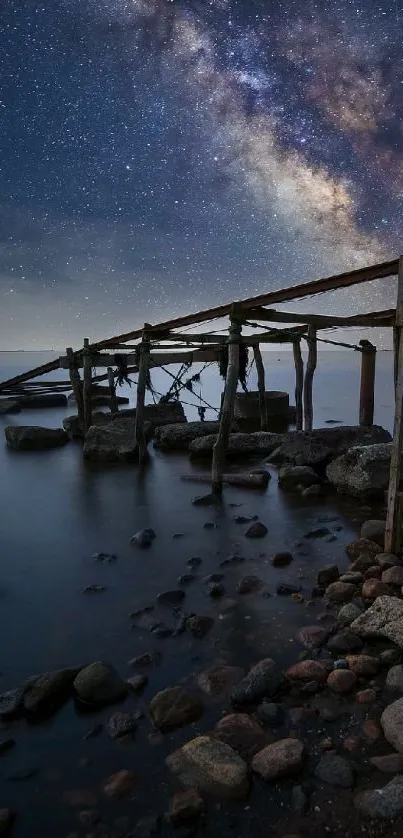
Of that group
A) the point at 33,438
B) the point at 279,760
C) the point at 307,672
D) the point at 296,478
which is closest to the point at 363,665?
the point at 307,672

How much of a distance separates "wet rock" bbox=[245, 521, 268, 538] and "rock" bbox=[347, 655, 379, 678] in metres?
3.52

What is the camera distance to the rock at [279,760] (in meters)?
2.75

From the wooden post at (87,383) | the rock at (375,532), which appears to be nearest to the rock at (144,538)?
the rock at (375,532)

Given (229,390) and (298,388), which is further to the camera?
(298,388)

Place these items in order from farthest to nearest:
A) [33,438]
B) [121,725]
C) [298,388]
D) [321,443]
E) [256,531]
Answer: [298,388]
[33,438]
[321,443]
[256,531]
[121,725]

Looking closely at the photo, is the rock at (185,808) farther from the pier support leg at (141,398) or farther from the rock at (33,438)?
the rock at (33,438)

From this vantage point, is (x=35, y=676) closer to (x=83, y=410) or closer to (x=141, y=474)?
(x=141, y=474)

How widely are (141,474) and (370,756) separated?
9813mm

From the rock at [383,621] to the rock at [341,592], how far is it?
1.89 ft

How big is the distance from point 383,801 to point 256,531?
192 inches

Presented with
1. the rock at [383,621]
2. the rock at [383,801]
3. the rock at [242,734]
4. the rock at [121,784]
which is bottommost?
the rock at [121,784]

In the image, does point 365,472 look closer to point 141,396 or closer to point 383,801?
point 141,396

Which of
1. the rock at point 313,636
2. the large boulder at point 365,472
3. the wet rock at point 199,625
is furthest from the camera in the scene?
the large boulder at point 365,472

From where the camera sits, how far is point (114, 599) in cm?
532
